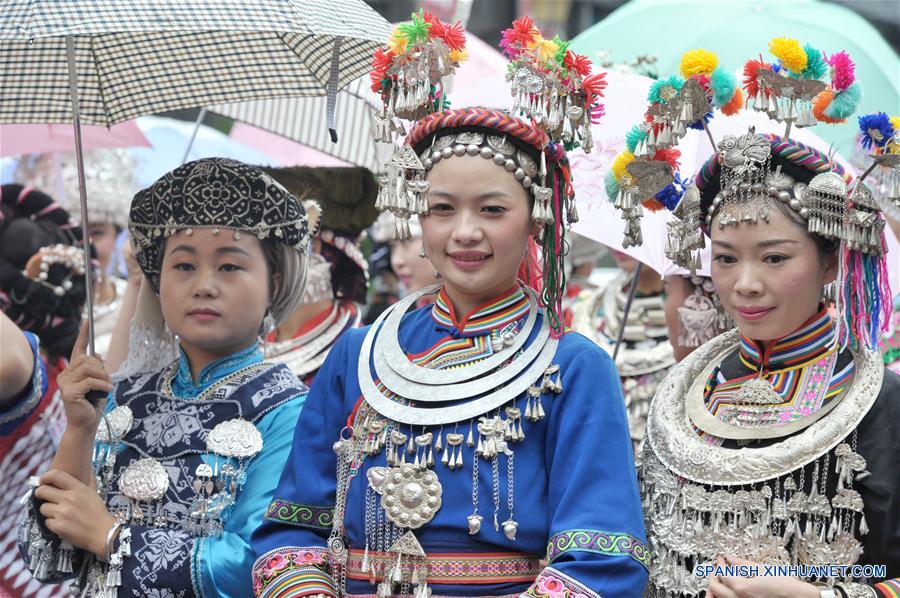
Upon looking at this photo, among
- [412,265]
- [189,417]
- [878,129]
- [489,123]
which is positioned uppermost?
[412,265]

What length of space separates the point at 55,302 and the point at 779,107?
3.10m

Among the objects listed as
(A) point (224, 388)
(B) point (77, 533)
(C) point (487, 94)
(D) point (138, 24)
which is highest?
(C) point (487, 94)

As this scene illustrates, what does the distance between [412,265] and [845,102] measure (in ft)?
12.6

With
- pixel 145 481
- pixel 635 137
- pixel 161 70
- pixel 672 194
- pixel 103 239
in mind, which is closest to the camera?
pixel 635 137

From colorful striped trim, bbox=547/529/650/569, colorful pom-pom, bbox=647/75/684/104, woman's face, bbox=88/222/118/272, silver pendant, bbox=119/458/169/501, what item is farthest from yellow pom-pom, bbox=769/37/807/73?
woman's face, bbox=88/222/118/272

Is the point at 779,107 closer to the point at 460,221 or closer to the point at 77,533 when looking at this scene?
the point at 460,221

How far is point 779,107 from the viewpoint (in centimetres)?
316

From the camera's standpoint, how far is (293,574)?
3.08 m

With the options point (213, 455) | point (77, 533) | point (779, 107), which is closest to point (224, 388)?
point (213, 455)

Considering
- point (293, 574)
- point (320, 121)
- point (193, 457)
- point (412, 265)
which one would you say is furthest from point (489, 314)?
point (412, 265)

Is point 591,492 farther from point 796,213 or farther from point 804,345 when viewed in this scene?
point 796,213

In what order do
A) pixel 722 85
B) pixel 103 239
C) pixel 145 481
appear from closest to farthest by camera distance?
pixel 722 85, pixel 145 481, pixel 103 239

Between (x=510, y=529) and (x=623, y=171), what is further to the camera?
(x=623, y=171)

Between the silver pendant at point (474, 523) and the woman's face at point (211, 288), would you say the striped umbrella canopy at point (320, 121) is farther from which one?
the silver pendant at point (474, 523)
